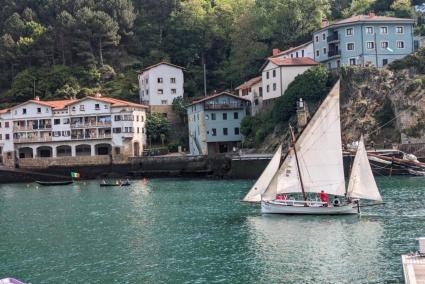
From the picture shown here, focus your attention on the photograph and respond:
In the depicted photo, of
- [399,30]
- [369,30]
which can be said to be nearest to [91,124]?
[369,30]

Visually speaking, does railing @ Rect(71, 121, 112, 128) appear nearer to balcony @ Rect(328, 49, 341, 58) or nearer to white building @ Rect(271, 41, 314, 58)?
white building @ Rect(271, 41, 314, 58)

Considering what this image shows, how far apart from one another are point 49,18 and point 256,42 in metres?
52.2

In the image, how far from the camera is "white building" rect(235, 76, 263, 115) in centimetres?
11656

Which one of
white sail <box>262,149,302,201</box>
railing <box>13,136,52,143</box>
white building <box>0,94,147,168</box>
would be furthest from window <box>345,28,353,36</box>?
railing <box>13,136,52,143</box>

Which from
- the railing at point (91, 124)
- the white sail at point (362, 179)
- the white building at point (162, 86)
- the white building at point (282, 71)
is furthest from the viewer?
the white building at point (162, 86)

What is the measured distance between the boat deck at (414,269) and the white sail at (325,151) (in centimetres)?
2573

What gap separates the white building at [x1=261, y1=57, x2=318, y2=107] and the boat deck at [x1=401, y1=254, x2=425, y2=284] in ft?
256

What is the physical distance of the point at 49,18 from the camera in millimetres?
155250

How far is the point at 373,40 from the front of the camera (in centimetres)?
10731

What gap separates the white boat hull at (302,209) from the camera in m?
57.3

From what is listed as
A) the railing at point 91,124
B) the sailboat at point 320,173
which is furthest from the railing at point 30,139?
the sailboat at point 320,173

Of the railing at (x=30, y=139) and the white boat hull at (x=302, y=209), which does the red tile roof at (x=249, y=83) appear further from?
the white boat hull at (x=302, y=209)

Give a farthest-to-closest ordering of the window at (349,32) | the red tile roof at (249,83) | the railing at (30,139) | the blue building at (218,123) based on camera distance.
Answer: the railing at (30,139) < the red tile roof at (249,83) < the blue building at (218,123) < the window at (349,32)

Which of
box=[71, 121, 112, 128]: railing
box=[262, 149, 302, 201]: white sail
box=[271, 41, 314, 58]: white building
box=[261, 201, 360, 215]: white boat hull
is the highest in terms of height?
box=[271, 41, 314, 58]: white building
